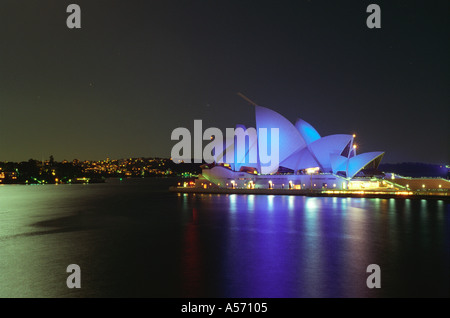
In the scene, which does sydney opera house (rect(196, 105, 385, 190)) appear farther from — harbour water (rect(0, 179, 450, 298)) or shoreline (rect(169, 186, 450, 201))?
harbour water (rect(0, 179, 450, 298))

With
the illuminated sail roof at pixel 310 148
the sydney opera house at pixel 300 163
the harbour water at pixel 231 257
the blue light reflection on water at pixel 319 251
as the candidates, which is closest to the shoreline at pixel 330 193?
the sydney opera house at pixel 300 163

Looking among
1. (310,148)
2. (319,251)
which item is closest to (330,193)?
(310,148)

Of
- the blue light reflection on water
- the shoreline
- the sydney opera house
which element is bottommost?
the blue light reflection on water

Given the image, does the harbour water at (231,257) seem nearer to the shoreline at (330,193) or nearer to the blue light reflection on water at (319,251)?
the blue light reflection on water at (319,251)

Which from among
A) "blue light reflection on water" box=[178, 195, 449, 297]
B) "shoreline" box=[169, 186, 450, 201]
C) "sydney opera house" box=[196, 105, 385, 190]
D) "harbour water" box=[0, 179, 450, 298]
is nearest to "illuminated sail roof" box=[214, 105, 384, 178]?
"sydney opera house" box=[196, 105, 385, 190]

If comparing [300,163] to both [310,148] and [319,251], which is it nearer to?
[310,148]

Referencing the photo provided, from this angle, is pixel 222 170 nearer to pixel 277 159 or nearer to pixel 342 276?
pixel 277 159
